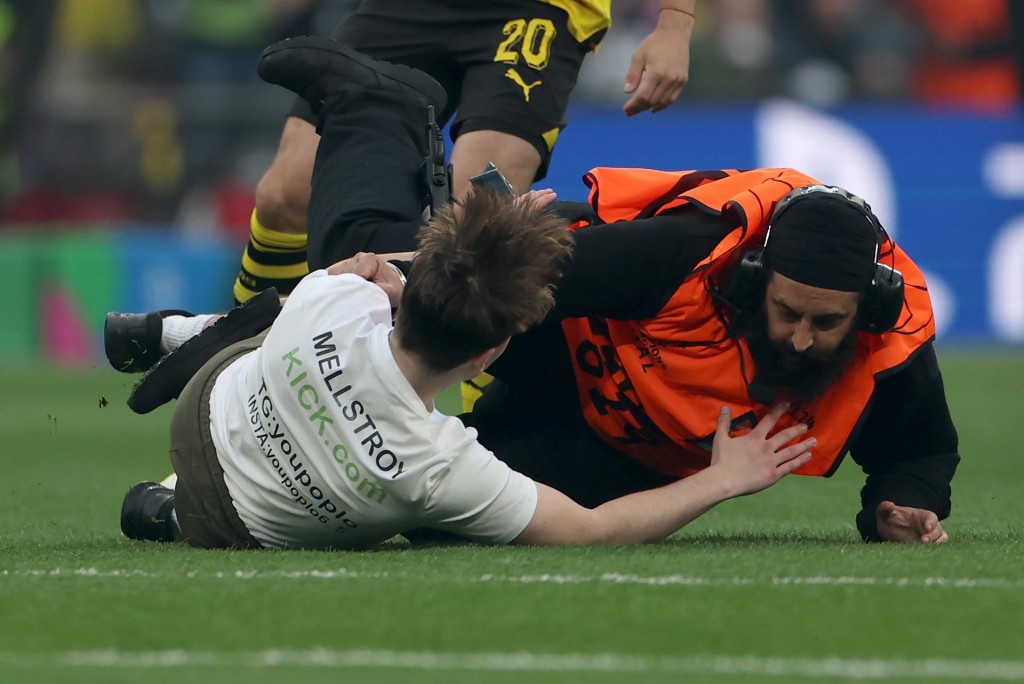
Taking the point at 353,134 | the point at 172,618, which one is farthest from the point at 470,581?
the point at 353,134

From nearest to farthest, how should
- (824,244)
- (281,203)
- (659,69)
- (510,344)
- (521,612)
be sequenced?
(521,612) → (824,244) → (510,344) → (659,69) → (281,203)

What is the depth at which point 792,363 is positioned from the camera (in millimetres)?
4145

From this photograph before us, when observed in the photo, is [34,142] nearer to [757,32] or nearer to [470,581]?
[757,32]

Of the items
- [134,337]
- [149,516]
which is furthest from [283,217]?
[149,516]

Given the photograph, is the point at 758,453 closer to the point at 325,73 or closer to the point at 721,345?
the point at 721,345

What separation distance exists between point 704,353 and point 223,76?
9.98 meters

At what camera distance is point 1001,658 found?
118 inches

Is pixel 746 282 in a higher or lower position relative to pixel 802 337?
higher

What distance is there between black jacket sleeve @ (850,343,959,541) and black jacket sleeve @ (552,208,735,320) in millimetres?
543

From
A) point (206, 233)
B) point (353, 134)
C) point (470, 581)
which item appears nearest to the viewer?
point (470, 581)

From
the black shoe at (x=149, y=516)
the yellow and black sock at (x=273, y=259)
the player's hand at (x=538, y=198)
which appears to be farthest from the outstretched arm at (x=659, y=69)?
the black shoe at (x=149, y=516)

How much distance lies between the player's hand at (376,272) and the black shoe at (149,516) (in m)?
0.77

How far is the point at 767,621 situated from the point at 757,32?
36.7 ft

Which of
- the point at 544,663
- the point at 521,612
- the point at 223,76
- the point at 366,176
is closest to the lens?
the point at 544,663
